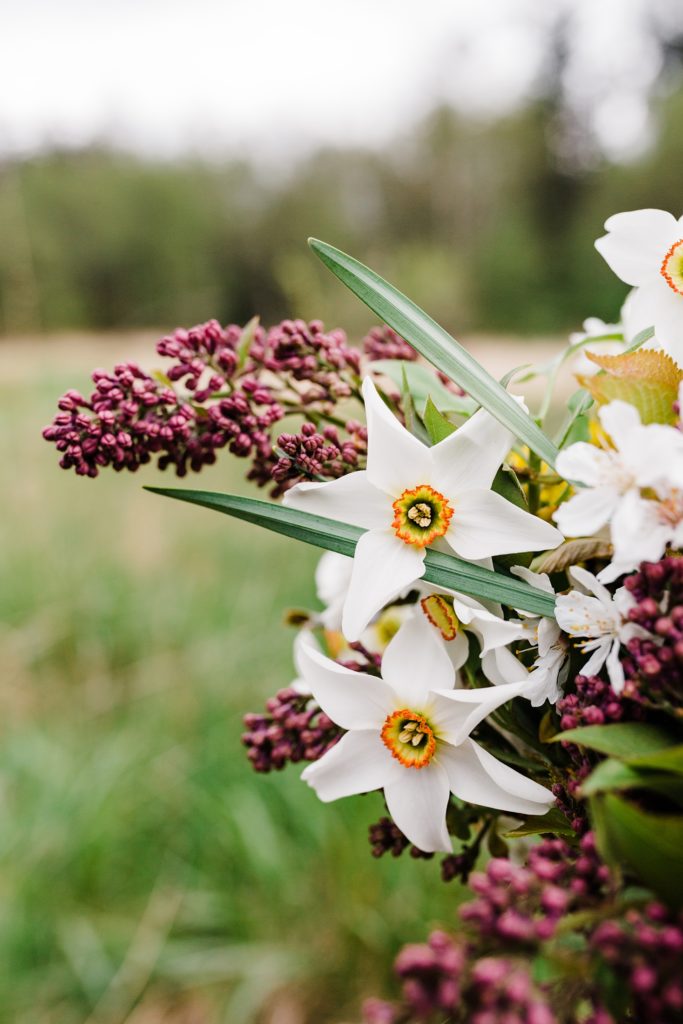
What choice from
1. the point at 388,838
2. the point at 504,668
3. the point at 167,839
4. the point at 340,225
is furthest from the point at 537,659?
the point at 340,225

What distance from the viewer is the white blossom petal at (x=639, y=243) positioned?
1.20ft

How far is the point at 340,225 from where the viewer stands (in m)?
8.37

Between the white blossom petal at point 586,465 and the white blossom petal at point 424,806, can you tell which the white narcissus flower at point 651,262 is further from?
the white blossom petal at point 424,806

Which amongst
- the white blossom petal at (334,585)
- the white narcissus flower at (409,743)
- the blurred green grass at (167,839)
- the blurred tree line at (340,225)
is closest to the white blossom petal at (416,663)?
the white narcissus flower at (409,743)

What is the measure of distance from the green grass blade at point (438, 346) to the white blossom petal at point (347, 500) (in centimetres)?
6

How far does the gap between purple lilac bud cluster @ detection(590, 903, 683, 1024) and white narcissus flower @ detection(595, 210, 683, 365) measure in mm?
231

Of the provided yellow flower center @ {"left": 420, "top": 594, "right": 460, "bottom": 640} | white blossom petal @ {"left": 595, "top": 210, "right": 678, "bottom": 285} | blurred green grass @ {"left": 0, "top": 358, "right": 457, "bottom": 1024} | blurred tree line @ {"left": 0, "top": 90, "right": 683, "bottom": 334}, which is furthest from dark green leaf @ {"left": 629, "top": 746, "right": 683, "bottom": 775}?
blurred tree line @ {"left": 0, "top": 90, "right": 683, "bottom": 334}

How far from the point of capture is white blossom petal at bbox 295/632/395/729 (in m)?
0.35

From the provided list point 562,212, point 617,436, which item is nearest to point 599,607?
point 617,436

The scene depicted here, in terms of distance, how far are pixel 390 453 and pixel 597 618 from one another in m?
0.10

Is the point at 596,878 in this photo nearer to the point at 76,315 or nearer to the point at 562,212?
the point at 76,315

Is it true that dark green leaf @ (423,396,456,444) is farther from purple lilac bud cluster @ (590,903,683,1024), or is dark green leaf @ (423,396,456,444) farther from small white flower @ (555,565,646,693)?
purple lilac bud cluster @ (590,903,683,1024)

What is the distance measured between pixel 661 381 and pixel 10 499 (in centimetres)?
258

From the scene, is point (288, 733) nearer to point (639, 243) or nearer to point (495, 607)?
point (495, 607)
